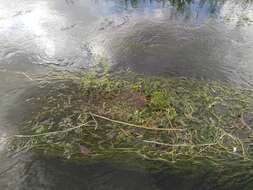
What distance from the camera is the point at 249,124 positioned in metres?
4.61

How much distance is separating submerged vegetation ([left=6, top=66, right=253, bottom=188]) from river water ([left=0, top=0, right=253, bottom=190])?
0.24 m

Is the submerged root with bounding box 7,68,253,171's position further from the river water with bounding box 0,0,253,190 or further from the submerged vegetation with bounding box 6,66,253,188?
the river water with bounding box 0,0,253,190

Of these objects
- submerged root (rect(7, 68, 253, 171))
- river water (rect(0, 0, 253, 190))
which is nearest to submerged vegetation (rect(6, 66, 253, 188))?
submerged root (rect(7, 68, 253, 171))

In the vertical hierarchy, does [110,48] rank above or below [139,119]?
above

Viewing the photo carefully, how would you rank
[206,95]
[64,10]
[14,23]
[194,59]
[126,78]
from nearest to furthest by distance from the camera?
[206,95] < [126,78] < [194,59] < [14,23] < [64,10]

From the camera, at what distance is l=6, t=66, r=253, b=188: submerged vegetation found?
13.5 feet

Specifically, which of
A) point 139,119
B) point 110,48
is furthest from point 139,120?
point 110,48

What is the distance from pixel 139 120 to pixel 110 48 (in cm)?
213

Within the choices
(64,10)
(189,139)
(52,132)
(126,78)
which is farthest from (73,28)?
(189,139)

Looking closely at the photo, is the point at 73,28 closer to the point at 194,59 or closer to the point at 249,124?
the point at 194,59

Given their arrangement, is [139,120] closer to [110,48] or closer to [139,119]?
[139,119]

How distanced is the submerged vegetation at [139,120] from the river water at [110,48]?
0.24 m

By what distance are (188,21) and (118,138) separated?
12.8 ft

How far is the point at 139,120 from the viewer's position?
14.9 ft
